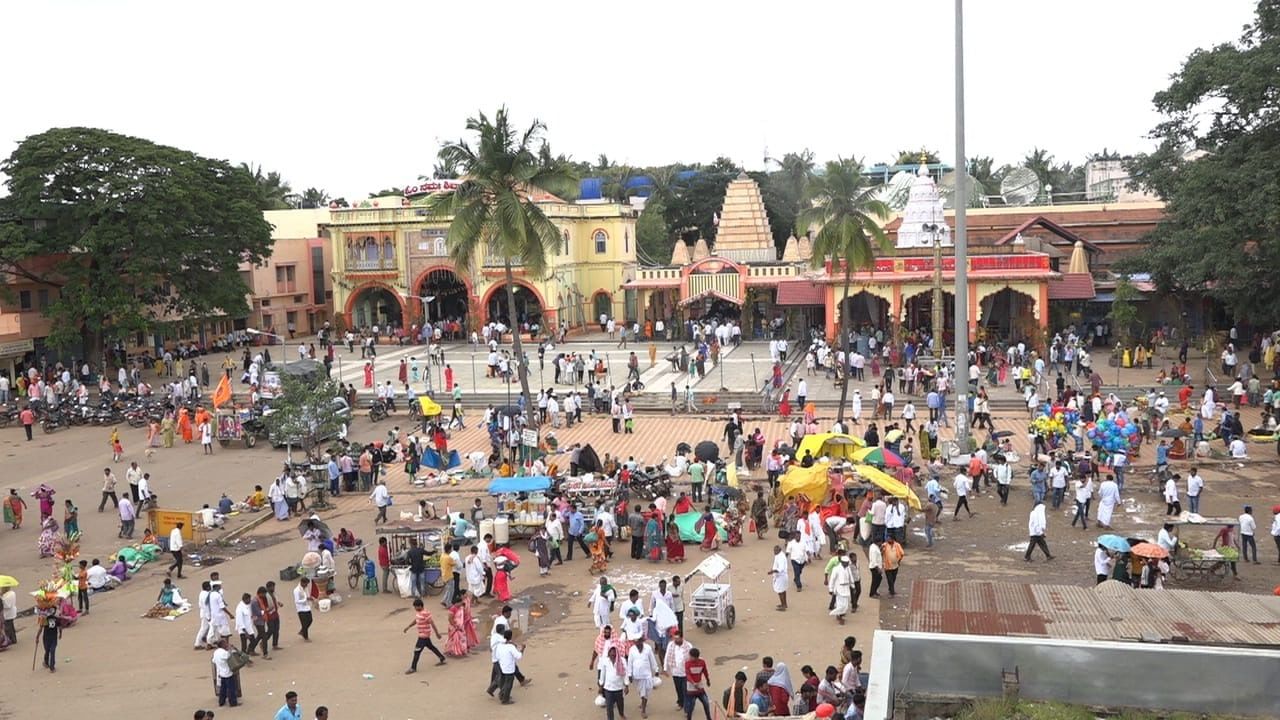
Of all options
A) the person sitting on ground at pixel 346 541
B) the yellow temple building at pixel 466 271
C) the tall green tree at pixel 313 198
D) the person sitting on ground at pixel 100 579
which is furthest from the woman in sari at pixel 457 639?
the tall green tree at pixel 313 198

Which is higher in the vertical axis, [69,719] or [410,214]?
[410,214]

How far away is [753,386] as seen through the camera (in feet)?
115

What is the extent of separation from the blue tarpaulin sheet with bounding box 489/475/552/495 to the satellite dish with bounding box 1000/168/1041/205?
40.9m

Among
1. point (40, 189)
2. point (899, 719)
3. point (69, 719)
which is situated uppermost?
point (40, 189)

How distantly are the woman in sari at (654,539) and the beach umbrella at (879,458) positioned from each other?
15.4 feet

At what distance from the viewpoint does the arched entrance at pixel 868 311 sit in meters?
43.2

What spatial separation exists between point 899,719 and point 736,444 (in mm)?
15858

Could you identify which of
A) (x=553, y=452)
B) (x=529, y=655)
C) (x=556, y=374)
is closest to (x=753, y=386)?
(x=556, y=374)

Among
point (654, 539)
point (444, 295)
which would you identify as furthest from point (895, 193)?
point (654, 539)

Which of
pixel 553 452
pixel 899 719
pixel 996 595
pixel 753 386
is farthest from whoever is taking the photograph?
pixel 753 386

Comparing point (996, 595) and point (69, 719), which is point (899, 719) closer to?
point (996, 595)

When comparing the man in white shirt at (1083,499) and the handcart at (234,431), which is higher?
the handcart at (234,431)

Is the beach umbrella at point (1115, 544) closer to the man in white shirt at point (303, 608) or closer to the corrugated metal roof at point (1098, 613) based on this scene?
the corrugated metal roof at point (1098, 613)

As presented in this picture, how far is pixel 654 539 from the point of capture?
61.1ft
